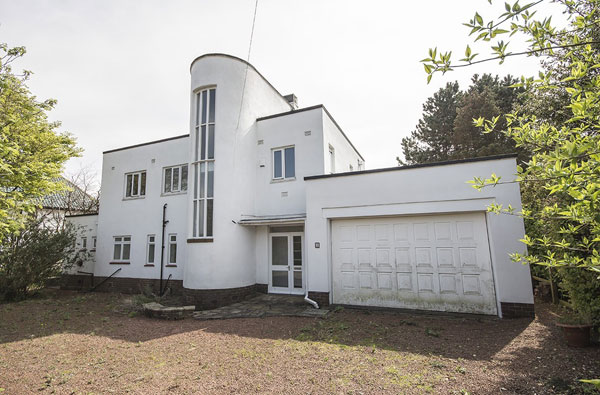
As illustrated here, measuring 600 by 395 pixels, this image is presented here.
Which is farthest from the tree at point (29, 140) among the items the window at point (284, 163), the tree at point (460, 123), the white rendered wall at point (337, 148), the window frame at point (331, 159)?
the tree at point (460, 123)

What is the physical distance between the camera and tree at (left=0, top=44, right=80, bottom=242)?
7.97m

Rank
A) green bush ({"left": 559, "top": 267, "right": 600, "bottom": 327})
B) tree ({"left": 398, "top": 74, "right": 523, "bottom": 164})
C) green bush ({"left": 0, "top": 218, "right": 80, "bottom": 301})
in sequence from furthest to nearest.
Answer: tree ({"left": 398, "top": 74, "right": 523, "bottom": 164}) → green bush ({"left": 0, "top": 218, "right": 80, "bottom": 301}) → green bush ({"left": 559, "top": 267, "right": 600, "bottom": 327})

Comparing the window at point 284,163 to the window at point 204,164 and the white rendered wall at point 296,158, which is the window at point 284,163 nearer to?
the white rendered wall at point 296,158

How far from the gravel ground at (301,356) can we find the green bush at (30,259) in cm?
499

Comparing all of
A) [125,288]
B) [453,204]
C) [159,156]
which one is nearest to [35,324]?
[125,288]

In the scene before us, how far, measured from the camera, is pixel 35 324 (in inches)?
329

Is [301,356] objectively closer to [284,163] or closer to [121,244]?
[284,163]

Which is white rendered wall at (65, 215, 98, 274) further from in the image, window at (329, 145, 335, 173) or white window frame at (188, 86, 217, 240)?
window at (329, 145, 335, 173)

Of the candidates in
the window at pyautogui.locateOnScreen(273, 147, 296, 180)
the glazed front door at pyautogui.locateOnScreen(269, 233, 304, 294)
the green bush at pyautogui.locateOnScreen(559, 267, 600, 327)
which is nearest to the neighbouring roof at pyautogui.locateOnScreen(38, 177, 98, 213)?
the window at pyautogui.locateOnScreen(273, 147, 296, 180)

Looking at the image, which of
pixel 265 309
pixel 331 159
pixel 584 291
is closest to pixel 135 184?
pixel 331 159

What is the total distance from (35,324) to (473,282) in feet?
40.2

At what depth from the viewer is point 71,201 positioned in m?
21.9

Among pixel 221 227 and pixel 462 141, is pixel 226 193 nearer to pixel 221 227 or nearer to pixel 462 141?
pixel 221 227

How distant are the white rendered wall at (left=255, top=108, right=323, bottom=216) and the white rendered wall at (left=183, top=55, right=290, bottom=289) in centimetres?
42
